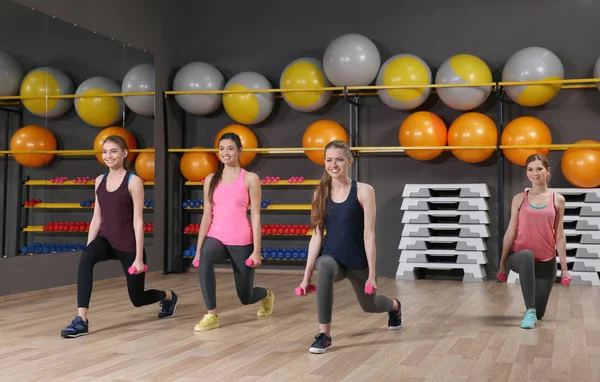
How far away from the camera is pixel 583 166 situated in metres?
6.49

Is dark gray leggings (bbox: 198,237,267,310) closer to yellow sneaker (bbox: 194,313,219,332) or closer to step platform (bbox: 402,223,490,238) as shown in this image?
yellow sneaker (bbox: 194,313,219,332)

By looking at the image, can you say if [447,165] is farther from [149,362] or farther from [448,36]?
[149,362]

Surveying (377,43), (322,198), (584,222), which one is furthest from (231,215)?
(377,43)

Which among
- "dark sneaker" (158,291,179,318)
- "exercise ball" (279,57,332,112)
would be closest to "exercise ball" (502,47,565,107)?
"exercise ball" (279,57,332,112)

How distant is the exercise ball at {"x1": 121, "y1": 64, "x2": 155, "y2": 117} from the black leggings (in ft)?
10.7


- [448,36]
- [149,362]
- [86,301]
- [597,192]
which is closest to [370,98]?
[448,36]

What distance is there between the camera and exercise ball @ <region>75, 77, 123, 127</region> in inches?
257

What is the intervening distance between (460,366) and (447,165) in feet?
14.6

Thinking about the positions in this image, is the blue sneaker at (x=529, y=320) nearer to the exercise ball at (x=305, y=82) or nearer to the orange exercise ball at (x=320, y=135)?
the orange exercise ball at (x=320, y=135)

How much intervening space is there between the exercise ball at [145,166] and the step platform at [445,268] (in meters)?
2.73

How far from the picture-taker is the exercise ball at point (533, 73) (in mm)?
6668

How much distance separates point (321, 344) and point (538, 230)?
1.69m

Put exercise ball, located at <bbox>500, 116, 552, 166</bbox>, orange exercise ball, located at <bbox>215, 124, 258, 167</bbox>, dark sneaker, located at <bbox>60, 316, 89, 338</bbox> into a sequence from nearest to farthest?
1. dark sneaker, located at <bbox>60, 316, 89, 338</bbox>
2. exercise ball, located at <bbox>500, 116, 552, 166</bbox>
3. orange exercise ball, located at <bbox>215, 124, 258, 167</bbox>

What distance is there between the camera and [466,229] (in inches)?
277
